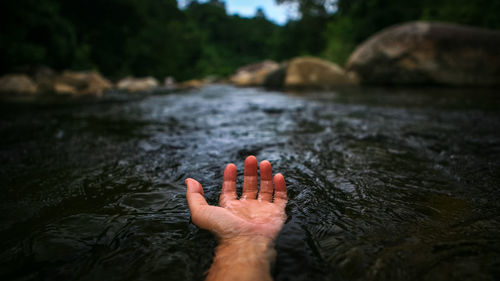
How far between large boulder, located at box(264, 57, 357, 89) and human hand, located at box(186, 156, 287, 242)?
981 centimetres

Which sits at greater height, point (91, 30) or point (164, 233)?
point (91, 30)

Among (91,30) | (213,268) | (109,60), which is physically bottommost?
(213,268)

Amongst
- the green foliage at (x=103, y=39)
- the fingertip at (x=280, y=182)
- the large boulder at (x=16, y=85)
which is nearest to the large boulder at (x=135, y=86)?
the green foliage at (x=103, y=39)

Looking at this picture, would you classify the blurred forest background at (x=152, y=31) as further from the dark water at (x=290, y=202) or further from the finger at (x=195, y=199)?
the finger at (x=195, y=199)

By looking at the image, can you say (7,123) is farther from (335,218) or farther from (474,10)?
(474,10)

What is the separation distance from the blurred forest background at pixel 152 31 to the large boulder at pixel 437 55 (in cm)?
437

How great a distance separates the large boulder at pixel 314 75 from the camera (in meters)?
10.8

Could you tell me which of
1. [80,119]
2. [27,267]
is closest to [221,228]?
[27,267]

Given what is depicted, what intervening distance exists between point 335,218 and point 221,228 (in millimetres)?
555

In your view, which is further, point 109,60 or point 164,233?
point 109,60

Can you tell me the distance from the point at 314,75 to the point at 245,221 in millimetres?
10799

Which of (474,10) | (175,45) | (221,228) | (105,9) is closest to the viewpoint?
(221,228)

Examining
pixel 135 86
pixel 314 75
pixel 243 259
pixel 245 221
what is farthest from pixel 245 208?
pixel 135 86

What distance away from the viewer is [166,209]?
135 cm
